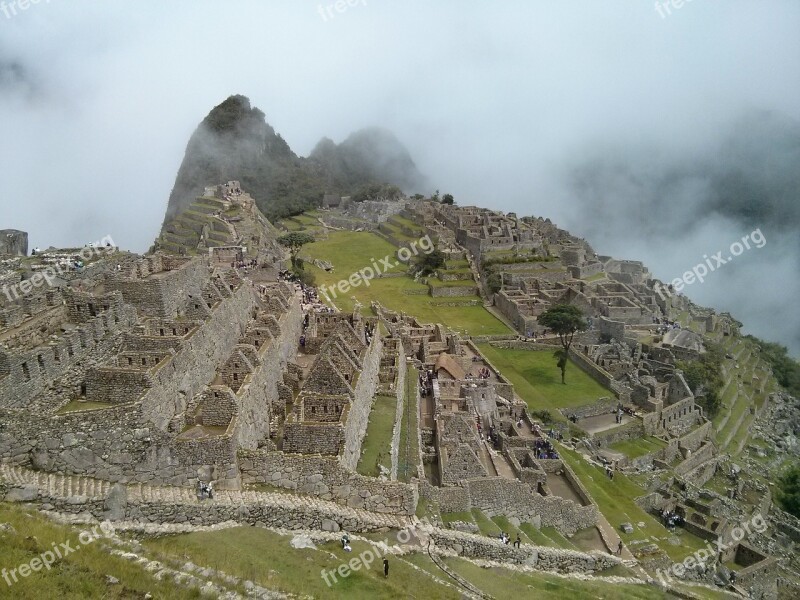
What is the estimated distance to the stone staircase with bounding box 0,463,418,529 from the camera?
51.2ft

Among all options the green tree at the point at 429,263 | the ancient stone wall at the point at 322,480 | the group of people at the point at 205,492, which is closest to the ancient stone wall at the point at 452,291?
the green tree at the point at 429,263

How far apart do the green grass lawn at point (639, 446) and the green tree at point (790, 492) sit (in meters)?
10.5

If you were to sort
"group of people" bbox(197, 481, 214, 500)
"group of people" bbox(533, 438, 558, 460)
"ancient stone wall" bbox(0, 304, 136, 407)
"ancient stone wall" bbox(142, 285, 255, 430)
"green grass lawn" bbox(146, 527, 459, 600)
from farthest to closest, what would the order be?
"group of people" bbox(533, 438, 558, 460) < "ancient stone wall" bbox(142, 285, 255, 430) < "group of people" bbox(197, 481, 214, 500) < "ancient stone wall" bbox(0, 304, 136, 407) < "green grass lawn" bbox(146, 527, 459, 600)

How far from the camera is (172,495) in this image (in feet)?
54.5

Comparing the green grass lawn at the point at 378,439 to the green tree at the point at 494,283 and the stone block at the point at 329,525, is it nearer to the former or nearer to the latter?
the stone block at the point at 329,525

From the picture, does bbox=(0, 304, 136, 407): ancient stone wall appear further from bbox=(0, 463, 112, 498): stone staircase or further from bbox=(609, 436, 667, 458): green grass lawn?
bbox=(609, 436, 667, 458): green grass lawn

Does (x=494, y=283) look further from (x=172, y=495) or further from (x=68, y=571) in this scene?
(x=68, y=571)

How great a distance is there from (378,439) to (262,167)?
131110mm

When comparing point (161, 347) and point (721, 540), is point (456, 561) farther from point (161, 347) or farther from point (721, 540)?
point (721, 540)

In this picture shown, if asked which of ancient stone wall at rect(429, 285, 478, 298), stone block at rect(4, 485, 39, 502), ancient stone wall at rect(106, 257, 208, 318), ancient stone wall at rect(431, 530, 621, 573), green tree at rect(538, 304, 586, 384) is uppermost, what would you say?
ancient stone wall at rect(429, 285, 478, 298)

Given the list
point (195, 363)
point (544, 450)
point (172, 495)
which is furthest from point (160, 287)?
point (544, 450)

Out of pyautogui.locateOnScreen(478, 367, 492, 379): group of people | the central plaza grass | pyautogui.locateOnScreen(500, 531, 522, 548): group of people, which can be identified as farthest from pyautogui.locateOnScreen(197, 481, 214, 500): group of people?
the central plaza grass

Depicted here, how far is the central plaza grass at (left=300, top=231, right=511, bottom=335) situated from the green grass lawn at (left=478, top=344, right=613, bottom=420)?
15.0ft

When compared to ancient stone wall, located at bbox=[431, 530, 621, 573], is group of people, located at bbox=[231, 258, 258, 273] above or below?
above
